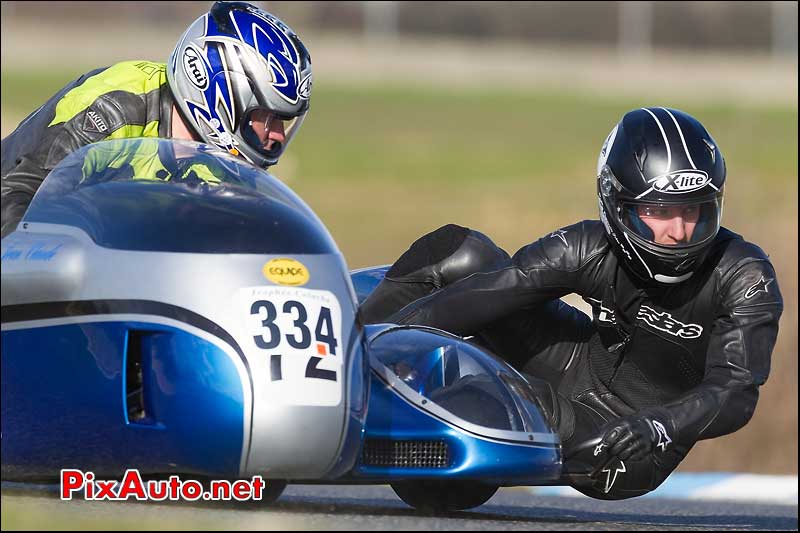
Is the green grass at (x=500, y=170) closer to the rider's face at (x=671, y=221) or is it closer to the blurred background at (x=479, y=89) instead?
the blurred background at (x=479, y=89)

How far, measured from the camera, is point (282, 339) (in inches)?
203

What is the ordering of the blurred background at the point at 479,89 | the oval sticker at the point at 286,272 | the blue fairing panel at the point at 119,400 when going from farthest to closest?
the blurred background at the point at 479,89, the oval sticker at the point at 286,272, the blue fairing panel at the point at 119,400

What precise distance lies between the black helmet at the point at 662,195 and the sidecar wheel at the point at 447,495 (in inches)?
47.0

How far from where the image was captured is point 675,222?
22.3 feet

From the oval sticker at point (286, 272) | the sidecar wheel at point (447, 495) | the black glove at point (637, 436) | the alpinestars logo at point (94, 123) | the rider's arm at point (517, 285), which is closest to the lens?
the oval sticker at point (286, 272)

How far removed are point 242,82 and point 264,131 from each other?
0.85 ft

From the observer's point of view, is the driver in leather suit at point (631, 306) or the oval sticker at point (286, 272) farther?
the driver in leather suit at point (631, 306)

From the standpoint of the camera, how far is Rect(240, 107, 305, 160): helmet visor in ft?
23.6

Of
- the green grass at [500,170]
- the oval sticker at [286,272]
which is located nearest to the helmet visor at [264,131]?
the oval sticker at [286,272]

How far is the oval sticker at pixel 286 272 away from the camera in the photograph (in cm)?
529

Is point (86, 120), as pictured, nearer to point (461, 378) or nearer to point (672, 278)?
point (461, 378)

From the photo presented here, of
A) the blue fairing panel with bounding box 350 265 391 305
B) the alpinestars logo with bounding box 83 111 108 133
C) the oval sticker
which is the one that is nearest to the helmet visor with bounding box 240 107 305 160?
the alpinestars logo with bounding box 83 111 108 133

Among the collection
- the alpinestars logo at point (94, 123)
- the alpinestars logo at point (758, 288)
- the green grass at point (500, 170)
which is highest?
the alpinestars logo at point (94, 123)

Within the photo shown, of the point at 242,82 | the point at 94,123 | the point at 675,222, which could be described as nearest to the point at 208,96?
the point at 242,82
